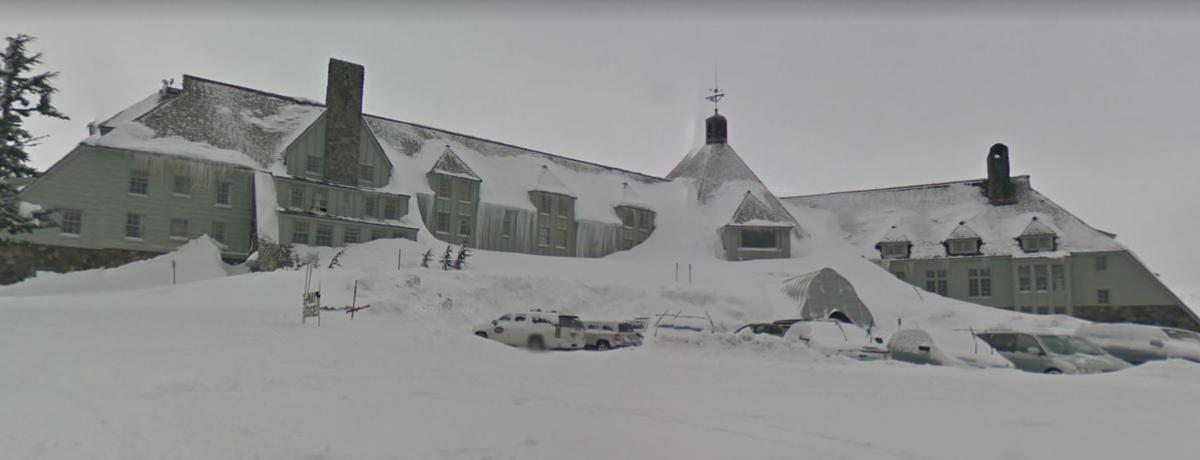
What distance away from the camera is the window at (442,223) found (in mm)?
44844

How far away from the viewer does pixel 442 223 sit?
1775 inches

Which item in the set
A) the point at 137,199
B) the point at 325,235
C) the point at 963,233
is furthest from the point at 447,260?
the point at 963,233

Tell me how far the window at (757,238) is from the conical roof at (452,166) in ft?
57.3

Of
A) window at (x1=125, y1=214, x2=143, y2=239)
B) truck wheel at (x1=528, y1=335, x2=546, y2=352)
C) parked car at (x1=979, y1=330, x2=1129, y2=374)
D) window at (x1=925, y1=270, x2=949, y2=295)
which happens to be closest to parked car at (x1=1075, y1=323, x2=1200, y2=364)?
parked car at (x1=979, y1=330, x2=1129, y2=374)

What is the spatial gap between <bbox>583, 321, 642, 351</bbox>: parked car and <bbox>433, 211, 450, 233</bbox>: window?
19.5 m

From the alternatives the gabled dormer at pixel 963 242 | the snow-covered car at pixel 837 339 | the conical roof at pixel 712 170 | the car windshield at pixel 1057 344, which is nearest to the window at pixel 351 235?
the snow-covered car at pixel 837 339

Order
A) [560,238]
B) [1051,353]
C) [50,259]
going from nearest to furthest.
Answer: [1051,353]
[50,259]
[560,238]

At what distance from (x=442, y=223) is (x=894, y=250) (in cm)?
3108

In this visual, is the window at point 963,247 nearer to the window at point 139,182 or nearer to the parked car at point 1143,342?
the parked car at point 1143,342

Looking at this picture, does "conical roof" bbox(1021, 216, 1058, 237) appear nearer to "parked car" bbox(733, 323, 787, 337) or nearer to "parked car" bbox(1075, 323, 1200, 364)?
"parked car" bbox(1075, 323, 1200, 364)

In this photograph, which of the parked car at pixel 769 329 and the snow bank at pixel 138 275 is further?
the snow bank at pixel 138 275

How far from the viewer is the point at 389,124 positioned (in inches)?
1897

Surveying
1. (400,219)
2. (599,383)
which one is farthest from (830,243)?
(599,383)

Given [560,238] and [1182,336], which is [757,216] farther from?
[1182,336]
